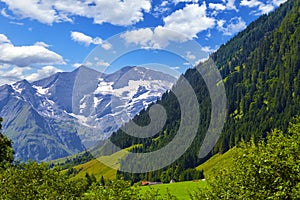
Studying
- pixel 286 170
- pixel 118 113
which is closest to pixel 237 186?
pixel 286 170

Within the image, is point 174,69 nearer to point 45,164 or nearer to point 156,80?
point 156,80

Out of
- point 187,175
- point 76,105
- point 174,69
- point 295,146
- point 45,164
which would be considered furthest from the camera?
point 187,175

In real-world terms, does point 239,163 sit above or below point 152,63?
below

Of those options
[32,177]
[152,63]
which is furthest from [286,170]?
[32,177]

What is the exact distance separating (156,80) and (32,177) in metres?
18.1

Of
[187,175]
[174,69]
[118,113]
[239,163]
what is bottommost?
[187,175]

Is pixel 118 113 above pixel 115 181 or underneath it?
above

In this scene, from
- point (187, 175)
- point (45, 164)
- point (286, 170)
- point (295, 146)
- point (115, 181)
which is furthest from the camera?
point (187, 175)

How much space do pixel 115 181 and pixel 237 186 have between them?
35.5 ft

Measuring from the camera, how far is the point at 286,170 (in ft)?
88.7

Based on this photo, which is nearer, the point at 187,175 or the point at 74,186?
the point at 74,186

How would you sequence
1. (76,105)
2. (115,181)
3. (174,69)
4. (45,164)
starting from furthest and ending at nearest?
(45,164) → (76,105) → (174,69) → (115,181)

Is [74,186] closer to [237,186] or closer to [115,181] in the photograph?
[115,181]

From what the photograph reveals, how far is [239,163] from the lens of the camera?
1281 inches
